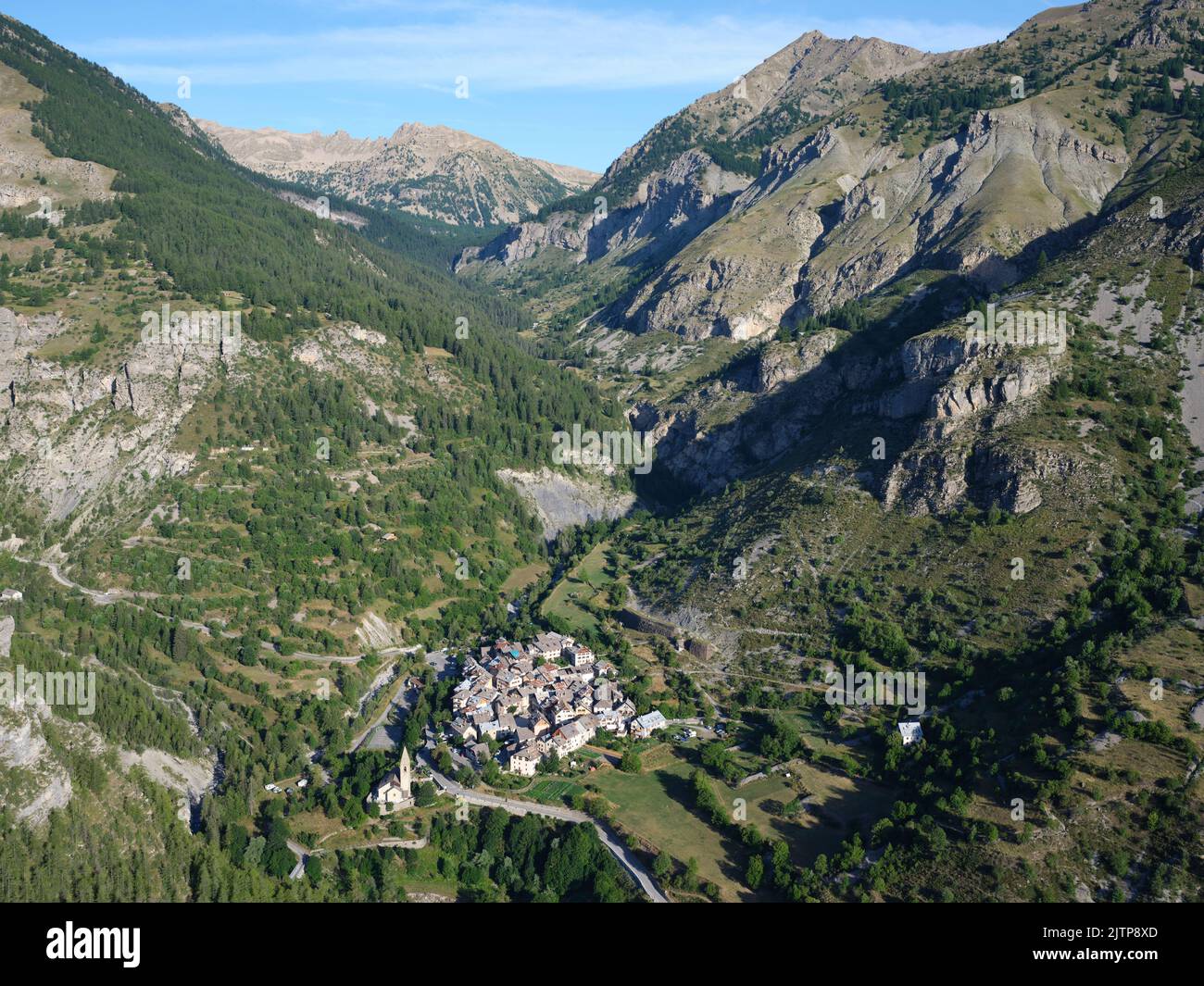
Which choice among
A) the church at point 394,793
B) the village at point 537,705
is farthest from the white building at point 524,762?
the church at point 394,793

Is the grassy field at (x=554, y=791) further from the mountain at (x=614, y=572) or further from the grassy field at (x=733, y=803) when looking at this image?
the grassy field at (x=733, y=803)

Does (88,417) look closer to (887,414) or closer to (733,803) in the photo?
(733,803)

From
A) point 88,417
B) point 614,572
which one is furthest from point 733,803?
point 88,417

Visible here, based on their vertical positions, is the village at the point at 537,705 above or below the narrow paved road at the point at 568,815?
above

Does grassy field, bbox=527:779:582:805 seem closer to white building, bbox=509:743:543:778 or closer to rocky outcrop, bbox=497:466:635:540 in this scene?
white building, bbox=509:743:543:778

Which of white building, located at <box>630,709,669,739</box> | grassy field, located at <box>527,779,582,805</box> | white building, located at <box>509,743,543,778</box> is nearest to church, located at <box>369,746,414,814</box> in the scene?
white building, located at <box>509,743,543,778</box>
